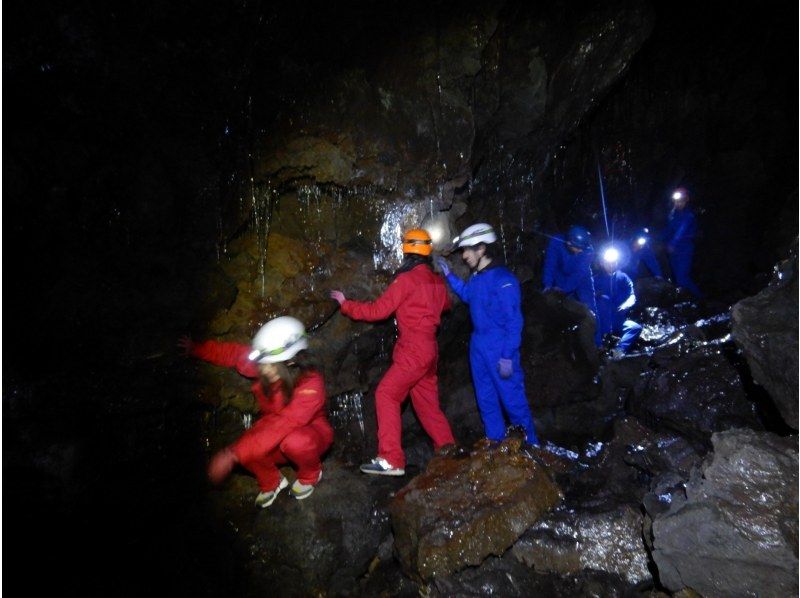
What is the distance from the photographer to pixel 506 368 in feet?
14.9

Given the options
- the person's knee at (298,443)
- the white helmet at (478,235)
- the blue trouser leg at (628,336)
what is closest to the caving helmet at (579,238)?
the blue trouser leg at (628,336)

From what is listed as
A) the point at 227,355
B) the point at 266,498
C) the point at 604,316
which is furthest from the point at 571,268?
the point at 266,498

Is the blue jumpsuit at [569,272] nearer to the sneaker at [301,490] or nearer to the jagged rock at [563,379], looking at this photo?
the jagged rock at [563,379]

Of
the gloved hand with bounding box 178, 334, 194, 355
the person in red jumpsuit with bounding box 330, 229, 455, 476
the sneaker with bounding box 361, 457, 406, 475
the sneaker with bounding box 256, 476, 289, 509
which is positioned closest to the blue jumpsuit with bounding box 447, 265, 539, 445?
the person in red jumpsuit with bounding box 330, 229, 455, 476

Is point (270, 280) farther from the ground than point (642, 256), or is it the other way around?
point (270, 280)

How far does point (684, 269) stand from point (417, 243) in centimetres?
881

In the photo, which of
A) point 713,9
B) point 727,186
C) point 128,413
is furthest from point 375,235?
point 727,186

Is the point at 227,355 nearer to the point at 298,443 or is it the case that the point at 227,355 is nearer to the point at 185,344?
the point at 185,344

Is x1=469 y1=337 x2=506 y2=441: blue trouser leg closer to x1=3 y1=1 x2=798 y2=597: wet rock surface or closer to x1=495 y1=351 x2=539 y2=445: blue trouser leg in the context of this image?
x1=495 y1=351 x2=539 y2=445: blue trouser leg

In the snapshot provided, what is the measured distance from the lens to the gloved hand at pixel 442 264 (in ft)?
16.8

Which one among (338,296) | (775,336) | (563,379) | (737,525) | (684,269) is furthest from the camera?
(684,269)

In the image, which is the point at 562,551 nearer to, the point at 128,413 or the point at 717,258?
the point at 128,413

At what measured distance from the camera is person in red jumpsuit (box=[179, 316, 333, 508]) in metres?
3.75

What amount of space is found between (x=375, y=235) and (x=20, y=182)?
3072 mm
